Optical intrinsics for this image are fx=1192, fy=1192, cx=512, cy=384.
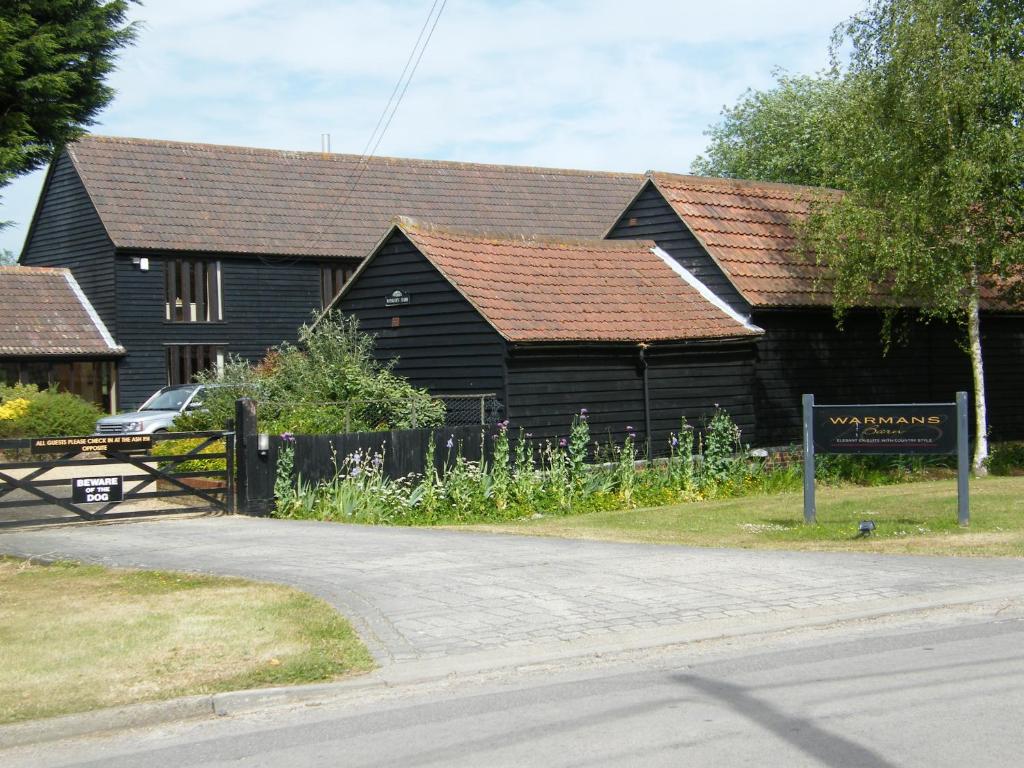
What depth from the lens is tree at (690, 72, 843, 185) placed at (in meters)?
50.8

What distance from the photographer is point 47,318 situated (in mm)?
36625

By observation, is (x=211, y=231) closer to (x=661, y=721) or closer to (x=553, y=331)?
(x=553, y=331)

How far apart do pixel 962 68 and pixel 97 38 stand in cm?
1515

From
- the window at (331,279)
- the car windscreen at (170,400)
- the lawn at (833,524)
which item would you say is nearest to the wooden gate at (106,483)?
the lawn at (833,524)

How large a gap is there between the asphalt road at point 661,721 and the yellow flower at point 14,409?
80.2 feet

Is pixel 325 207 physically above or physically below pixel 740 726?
above

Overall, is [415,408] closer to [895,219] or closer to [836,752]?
[895,219]

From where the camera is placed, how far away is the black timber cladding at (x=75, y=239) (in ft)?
123

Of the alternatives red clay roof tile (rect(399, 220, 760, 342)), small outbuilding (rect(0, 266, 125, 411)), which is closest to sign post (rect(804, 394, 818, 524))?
red clay roof tile (rect(399, 220, 760, 342))

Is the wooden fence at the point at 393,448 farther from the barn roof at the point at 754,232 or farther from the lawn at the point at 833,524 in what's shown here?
the barn roof at the point at 754,232

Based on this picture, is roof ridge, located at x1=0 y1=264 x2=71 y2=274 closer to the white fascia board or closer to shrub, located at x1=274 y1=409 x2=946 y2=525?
the white fascia board

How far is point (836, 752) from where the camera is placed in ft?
20.2

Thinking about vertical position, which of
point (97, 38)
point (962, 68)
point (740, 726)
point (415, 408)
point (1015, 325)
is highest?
point (962, 68)

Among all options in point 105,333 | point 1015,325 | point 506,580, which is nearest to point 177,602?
point 506,580
